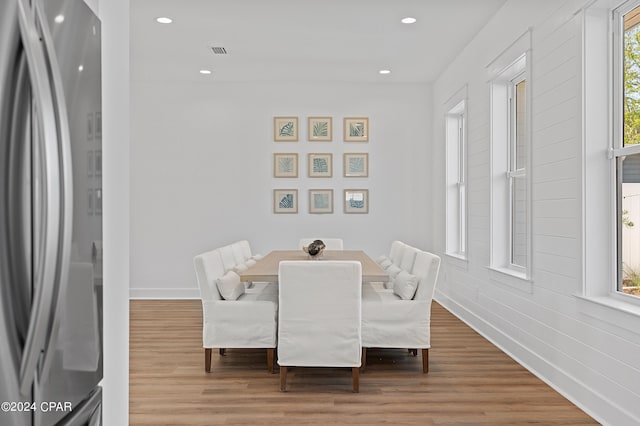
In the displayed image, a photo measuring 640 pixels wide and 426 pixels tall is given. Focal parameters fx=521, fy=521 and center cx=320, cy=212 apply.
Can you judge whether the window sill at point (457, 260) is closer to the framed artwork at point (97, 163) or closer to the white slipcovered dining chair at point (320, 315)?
the white slipcovered dining chair at point (320, 315)

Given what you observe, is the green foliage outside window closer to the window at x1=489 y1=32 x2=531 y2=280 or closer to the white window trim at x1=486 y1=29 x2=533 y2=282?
the window at x1=489 y1=32 x2=531 y2=280

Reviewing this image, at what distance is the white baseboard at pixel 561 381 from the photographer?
2.79m

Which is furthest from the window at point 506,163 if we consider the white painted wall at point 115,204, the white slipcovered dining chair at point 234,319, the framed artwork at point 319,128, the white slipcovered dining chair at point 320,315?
the white painted wall at point 115,204

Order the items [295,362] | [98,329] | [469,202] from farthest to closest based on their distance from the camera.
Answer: [469,202], [295,362], [98,329]

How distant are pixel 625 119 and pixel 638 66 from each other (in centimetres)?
29

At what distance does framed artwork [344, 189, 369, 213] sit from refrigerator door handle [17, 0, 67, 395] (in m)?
5.88

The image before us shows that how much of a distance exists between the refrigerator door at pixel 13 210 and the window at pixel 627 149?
2.90 metres

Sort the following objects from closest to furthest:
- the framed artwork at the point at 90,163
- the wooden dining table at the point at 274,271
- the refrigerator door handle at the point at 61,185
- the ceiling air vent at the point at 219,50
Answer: the refrigerator door handle at the point at 61,185
the framed artwork at the point at 90,163
the wooden dining table at the point at 274,271
the ceiling air vent at the point at 219,50

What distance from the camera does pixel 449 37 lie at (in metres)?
5.14

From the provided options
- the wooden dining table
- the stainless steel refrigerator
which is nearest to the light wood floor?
the wooden dining table

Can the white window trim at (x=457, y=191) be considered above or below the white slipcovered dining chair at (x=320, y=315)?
above

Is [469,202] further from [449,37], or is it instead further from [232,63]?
[232,63]

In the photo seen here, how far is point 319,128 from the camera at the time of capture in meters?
6.94

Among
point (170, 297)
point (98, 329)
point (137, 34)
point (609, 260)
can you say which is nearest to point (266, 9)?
point (137, 34)
